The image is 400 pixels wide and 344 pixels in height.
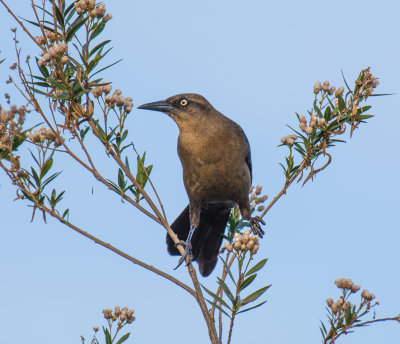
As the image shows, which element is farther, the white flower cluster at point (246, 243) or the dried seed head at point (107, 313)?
the dried seed head at point (107, 313)

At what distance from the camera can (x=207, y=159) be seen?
570 centimetres

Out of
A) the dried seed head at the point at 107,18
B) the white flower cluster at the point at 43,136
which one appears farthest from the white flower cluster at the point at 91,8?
the white flower cluster at the point at 43,136

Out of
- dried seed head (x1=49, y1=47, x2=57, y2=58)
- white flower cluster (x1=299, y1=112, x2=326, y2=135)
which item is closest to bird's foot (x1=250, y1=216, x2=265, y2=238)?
white flower cluster (x1=299, y1=112, x2=326, y2=135)

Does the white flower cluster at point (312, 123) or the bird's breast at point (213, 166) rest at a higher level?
the bird's breast at point (213, 166)

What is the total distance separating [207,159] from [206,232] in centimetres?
110

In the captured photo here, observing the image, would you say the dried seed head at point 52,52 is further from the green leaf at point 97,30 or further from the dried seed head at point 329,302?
the dried seed head at point 329,302

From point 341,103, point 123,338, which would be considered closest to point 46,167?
point 123,338

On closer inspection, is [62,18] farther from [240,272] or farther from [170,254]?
[170,254]

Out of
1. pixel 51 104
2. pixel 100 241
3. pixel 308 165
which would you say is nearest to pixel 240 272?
pixel 100 241

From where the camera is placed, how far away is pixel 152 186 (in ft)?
11.7

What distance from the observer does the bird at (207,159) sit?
18.7 feet

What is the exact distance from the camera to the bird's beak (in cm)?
545

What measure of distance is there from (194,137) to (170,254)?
45.9 inches

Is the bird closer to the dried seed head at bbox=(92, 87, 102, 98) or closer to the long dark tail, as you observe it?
the long dark tail
